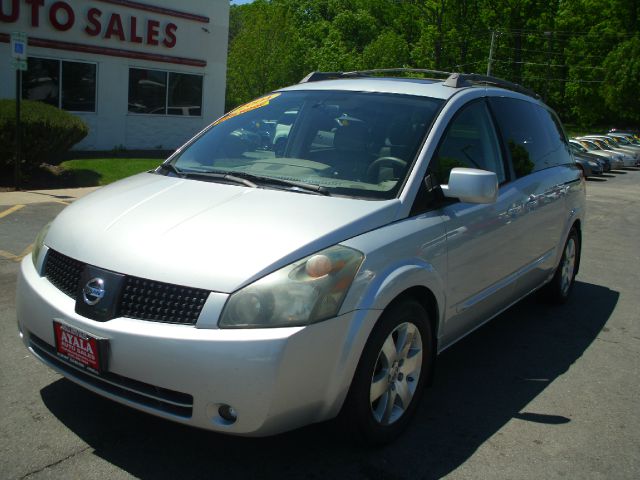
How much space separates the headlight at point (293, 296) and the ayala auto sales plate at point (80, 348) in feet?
1.88

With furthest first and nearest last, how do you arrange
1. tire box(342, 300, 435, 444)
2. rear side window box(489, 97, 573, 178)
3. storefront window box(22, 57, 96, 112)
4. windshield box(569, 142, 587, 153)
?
windshield box(569, 142, 587, 153), storefront window box(22, 57, 96, 112), rear side window box(489, 97, 573, 178), tire box(342, 300, 435, 444)

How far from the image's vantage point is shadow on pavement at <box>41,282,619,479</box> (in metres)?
3.28

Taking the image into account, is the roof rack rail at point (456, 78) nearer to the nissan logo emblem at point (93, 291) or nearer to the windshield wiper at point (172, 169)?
the windshield wiper at point (172, 169)

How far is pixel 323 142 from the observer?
168 inches

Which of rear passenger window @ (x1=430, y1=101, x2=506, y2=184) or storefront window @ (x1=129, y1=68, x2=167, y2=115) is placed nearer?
rear passenger window @ (x1=430, y1=101, x2=506, y2=184)

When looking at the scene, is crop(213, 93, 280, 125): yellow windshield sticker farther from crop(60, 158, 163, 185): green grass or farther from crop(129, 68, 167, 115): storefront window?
crop(129, 68, 167, 115): storefront window

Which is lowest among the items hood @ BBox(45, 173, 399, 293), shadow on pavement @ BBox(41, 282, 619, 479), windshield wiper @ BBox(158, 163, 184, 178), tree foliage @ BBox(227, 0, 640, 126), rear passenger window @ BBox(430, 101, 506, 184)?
shadow on pavement @ BBox(41, 282, 619, 479)

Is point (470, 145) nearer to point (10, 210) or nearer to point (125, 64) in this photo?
point (10, 210)

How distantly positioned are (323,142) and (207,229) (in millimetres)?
1266

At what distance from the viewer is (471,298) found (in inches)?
168

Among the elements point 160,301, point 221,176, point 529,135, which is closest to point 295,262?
point 160,301

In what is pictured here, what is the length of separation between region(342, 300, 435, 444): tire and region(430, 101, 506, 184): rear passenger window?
933 millimetres

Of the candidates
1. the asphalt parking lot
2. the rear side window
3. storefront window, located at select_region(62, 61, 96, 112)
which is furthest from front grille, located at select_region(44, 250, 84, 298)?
storefront window, located at select_region(62, 61, 96, 112)

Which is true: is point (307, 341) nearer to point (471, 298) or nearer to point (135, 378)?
point (135, 378)
